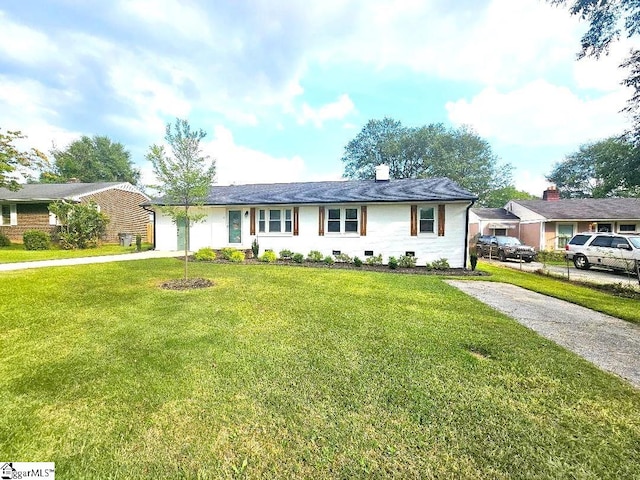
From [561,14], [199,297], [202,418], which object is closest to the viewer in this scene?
[202,418]

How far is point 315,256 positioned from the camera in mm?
13766

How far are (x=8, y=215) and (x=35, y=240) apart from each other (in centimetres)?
604

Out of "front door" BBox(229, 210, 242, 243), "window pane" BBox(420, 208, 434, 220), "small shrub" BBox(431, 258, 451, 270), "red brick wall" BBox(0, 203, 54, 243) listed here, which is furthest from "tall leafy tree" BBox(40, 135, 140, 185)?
"small shrub" BBox(431, 258, 451, 270)

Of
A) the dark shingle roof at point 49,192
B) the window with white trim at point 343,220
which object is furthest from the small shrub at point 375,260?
the dark shingle roof at point 49,192

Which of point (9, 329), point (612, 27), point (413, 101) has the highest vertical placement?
point (413, 101)

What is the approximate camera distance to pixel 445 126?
39250 mm

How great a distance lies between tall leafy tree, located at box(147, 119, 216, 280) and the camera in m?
7.61

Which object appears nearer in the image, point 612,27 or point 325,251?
point 612,27

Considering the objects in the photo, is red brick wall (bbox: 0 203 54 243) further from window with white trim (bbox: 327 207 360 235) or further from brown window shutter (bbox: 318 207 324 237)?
window with white trim (bbox: 327 207 360 235)

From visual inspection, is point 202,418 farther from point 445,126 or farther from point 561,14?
point 445,126

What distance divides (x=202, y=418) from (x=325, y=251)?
12109mm

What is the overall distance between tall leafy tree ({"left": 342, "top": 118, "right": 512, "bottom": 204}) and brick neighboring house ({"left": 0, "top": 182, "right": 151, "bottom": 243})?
29.7 metres

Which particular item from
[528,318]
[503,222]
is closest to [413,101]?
[528,318]

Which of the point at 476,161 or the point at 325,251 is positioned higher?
the point at 476,161
